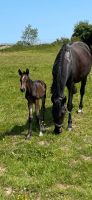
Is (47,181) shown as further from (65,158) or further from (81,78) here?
(81,78)

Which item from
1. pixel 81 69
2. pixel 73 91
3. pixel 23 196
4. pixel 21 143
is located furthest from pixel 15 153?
pixel 81 69

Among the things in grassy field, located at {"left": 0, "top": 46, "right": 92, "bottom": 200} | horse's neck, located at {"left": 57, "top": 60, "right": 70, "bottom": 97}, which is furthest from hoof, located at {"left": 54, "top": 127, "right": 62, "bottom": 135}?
horse's neck, located at {"left": 57, "top": 60, "right": 70, "bottom": 97}

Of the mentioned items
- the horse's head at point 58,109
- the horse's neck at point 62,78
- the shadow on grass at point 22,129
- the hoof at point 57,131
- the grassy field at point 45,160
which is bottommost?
the shadow on grass at point 22,129

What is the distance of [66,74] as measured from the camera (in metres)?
13.0

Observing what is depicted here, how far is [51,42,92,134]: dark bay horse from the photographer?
1240 centimetres

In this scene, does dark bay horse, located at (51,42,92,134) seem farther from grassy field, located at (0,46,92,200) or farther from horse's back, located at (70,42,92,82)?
grassy field, located at (0,46,92,200)

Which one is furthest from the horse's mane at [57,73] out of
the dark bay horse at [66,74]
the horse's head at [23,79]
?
the horse's head at [23,79]

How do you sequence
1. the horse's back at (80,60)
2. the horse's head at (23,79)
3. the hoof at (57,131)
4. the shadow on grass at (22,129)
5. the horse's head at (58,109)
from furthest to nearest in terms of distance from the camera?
the horse's back at (80,60) < the shadow on grass at (22,129) < the hoof at (57,131) < the horse's head at (58,109) < the horse's head at (23,79)

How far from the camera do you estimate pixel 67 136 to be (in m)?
13.1

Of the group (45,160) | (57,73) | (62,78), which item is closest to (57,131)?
(62,78)

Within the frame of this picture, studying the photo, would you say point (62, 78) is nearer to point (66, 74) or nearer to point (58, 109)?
point (66, 74)

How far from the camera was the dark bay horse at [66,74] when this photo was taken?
40.7 feet

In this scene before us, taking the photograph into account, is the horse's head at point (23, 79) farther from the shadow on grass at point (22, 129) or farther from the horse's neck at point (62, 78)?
the shadow on grass at point (22, 129)

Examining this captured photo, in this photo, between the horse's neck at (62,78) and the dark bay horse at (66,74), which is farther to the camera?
the horse's neck at (62,78)
